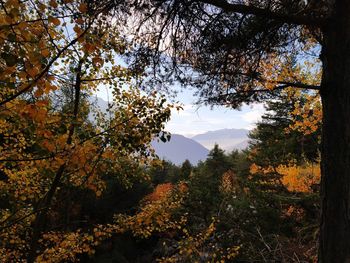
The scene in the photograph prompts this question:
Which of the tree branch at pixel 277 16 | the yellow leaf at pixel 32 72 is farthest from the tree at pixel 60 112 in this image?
the tree branch at pixel 277 16

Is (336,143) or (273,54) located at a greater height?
(273,54)

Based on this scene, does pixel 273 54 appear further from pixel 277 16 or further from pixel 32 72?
pixel 32 72

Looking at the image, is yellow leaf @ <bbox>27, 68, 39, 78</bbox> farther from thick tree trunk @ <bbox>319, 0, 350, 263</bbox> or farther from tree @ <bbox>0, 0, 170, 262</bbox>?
thick tree trunk @ <bbox>319, 0, 350, 263</bbox>

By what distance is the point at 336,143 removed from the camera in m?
3.25

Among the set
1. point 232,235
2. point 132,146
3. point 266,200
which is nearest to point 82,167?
point 132,146

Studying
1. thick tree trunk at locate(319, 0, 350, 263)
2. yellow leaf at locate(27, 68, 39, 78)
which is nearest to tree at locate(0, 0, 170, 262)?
yellow leaf at locate(27, 68, 39, 78)

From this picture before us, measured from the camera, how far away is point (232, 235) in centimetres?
1425

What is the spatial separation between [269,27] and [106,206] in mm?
21705

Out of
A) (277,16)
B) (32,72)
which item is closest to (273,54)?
(277,16)

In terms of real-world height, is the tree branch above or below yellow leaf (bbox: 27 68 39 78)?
above

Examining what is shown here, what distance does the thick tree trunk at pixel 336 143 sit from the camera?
314cm

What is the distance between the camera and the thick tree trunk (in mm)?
3143

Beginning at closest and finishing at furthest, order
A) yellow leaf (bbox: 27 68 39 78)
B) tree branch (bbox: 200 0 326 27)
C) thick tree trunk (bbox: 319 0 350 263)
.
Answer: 1. yellow leaf (bbox: 27 68 39 78)
2. thick tree trunk (bbox: 319 0 350 263)
3. tree branch (bbox: 200 0 326 27)

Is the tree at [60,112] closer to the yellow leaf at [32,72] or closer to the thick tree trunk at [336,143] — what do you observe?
the yellow leaf at [32,72]
